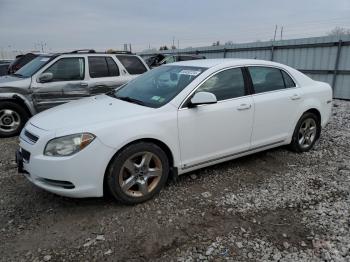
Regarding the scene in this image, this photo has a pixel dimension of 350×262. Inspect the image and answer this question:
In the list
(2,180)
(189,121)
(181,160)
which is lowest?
(2,180)

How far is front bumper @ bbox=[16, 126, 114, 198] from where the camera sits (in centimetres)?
327

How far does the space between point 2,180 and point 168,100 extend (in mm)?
2589

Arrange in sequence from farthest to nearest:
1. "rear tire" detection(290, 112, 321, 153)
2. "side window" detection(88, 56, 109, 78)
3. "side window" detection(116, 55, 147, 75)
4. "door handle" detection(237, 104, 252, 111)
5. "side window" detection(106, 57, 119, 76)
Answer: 1. "side window" detection(116, 55, 147, 75)
2. "side window" detection(106, 57, 119, 76)
3. "side window" detection(88, 56, 109, 78)
4. "rear tire" detection(290, 112, 321, 153)
5. "door handle" detection(237, 104, 252, 111)

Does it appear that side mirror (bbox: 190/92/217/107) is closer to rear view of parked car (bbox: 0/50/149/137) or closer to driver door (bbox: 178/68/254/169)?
driver door (bbox: 178/68/254/169)

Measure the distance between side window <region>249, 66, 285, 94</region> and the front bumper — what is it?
240 cm

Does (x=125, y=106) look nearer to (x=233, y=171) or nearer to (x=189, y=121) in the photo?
(x=189, y=121)

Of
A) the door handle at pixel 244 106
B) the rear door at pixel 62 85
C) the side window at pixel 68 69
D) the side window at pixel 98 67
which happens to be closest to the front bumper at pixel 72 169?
the door handle at pixel 244 106

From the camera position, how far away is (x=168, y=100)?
3.90 m

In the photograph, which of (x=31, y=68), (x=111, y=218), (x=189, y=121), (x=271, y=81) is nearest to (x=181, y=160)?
(x=189, y=121)

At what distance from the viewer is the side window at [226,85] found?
13.8 ft

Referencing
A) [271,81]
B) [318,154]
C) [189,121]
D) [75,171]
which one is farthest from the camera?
[318,154]

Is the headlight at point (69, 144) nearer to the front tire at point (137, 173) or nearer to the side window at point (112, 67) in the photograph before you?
the front tire at point (137, 173)

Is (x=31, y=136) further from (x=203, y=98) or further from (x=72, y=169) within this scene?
(x=203, y=98)

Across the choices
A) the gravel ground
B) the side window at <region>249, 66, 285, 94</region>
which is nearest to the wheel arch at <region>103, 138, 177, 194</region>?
the gravel ground
